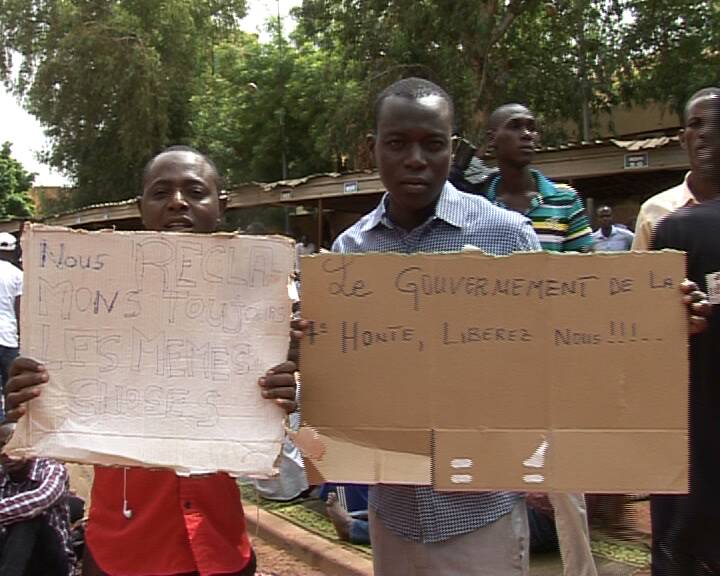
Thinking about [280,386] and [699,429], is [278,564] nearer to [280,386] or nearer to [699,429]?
[699,429]

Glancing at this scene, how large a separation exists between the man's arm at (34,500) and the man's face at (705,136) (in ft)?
8.81

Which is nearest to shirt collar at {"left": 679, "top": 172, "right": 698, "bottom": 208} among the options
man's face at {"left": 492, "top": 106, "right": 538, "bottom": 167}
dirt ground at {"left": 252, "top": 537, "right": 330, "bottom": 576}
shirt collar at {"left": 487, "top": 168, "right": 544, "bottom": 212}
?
shirt collar at {"left": 487, "top": 168, "right": 544, "bottom": 212}

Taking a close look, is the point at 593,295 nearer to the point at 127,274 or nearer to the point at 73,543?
the point at 127,274

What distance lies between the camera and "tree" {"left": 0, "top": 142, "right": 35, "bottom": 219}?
3712 cm

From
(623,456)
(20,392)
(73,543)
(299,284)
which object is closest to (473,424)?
(623,456)

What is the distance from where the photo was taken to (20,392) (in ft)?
5.85

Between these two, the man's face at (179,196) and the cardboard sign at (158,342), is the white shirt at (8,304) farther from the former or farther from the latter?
the cardboard sign at (158,342)

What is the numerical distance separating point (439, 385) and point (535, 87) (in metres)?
14.7

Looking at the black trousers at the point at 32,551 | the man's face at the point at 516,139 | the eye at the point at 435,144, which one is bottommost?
the black trousers at the point at 32,551

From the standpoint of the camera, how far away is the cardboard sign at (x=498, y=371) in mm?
1823

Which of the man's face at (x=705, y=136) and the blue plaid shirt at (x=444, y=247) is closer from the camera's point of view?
the blue plaid shirt at (x=444, y=247)

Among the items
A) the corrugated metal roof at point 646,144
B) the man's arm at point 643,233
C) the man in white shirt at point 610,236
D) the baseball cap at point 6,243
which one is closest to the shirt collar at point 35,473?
the man's arm at point 643,233

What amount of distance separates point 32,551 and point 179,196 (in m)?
2.08

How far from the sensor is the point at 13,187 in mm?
38656
